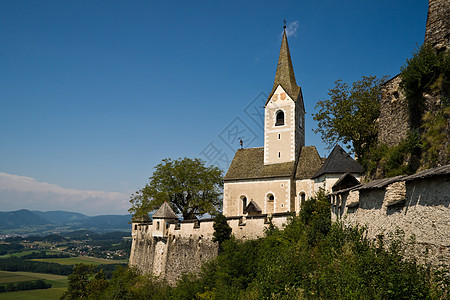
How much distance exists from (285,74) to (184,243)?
21014mm

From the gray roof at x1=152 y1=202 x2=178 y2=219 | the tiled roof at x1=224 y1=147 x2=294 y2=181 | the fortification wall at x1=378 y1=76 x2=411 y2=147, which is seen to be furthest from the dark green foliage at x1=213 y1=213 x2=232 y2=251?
the fortification wall at x1=378 y1=76 x2=411 y2=147

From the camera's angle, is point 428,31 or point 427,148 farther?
point 428,31

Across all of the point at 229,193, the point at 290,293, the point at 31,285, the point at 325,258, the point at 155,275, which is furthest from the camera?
the point at 31,285

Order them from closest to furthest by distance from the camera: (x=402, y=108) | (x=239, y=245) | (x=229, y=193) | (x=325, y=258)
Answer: (x=325, y=258)
(x=402, y=108)
(x=239, y=245)
(x=229, y=193)

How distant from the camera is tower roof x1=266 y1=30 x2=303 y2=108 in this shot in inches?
1405

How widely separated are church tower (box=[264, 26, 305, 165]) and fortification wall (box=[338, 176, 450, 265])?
69.2 feet

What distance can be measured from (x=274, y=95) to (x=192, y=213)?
644 inches

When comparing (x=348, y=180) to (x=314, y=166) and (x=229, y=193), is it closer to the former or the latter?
(x=314, y=166)

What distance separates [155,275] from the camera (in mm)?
29688

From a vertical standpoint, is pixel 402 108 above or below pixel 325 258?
above

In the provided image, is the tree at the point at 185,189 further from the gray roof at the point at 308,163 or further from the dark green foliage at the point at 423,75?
the dark green foliage at the point at 423,75

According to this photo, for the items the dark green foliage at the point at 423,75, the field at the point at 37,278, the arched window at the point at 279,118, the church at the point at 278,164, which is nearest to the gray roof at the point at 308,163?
the church at the point at 278,164

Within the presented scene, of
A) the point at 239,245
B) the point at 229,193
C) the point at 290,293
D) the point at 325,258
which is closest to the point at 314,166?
the point at 229,193

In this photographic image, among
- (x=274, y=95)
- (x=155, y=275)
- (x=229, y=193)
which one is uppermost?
(x=274, y=95)
